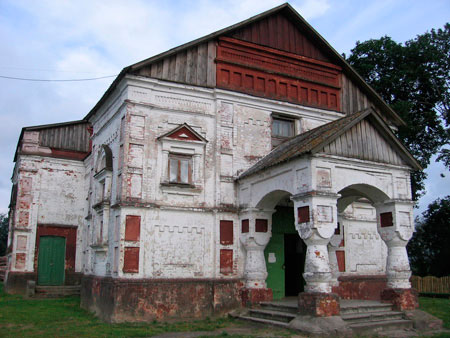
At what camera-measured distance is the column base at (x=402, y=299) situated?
473 inches

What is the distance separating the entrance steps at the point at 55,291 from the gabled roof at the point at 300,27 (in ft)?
24.2

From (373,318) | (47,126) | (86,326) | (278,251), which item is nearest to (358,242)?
(278,251)

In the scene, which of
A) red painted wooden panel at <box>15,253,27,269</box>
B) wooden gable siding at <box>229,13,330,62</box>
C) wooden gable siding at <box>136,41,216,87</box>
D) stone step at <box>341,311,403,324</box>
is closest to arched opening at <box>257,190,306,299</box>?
stone step at <box>341,311,403,324</box>

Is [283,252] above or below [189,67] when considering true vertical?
below

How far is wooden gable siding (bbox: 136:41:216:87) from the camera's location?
45.8 ft

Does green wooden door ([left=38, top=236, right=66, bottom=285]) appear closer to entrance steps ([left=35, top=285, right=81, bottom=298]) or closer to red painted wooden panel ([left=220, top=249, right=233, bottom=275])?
entrance steps ([left=35, top=285, right=81, bottom=298])

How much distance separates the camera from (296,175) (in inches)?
457

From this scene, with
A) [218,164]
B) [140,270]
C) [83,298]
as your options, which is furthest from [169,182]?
[83,298]

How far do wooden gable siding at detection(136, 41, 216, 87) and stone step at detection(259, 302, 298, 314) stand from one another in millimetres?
6881

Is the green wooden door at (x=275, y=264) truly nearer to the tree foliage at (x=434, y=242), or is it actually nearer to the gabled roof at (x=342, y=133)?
the gabled roof at (x=342, y=133)

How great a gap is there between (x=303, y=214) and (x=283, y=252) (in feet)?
13.7

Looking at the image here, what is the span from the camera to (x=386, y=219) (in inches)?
493

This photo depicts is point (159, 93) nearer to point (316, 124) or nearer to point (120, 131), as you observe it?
point (120, 131)

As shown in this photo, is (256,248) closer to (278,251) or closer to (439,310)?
(278,251)
